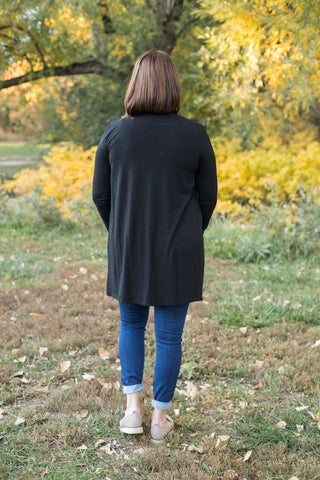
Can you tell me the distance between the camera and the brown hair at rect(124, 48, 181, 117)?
6.83 feet

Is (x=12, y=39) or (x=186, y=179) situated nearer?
(x=186, y=179)

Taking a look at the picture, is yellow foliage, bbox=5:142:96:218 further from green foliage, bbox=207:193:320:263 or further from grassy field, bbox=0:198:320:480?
green foliage, bbox=207:193:320:263

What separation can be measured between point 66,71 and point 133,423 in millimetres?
8216

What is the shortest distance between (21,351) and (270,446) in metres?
1.75

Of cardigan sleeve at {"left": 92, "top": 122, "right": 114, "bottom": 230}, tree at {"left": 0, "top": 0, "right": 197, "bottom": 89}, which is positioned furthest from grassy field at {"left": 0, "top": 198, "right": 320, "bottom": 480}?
tree at {"left": 0, "top": 0, "right": 197, "bottom": 89}

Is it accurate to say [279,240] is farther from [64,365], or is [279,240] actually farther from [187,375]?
[64,365]

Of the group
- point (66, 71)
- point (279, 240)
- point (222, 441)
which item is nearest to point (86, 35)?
point (66, 71)

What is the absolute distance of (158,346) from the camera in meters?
2.32

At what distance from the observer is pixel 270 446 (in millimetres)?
2371

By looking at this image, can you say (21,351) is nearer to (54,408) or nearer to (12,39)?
(54,408)

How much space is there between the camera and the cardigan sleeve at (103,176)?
2201mm

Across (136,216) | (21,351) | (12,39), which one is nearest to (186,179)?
(136,216)

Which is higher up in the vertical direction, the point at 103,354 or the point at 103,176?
the point at 103,176

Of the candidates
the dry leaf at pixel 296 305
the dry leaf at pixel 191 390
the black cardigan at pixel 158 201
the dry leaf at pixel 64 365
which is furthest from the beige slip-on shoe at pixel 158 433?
the dry leaf at pixel 296 305
